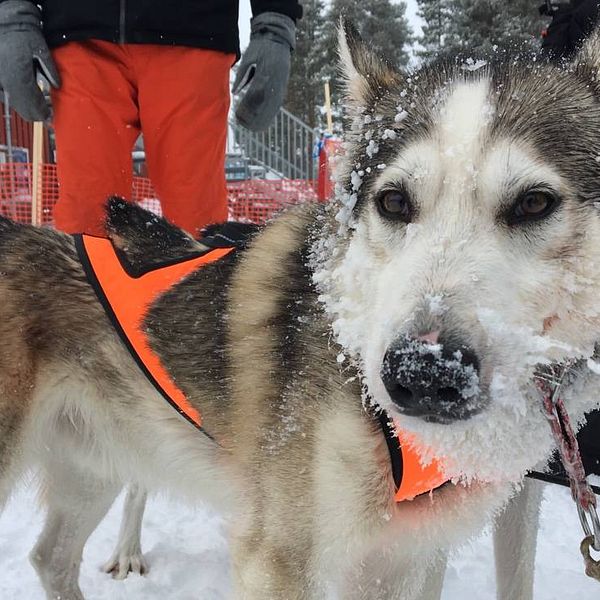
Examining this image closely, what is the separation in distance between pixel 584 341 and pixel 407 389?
1.43 feet

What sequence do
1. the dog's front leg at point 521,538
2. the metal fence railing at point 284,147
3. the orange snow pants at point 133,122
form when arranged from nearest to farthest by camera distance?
the dog's front leg at point 521,538
the orange snow pants at point 133,122
the metal fence railing at point 284,147

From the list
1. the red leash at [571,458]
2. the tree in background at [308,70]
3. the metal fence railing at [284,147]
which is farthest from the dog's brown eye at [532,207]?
the tree in background at [308,70]

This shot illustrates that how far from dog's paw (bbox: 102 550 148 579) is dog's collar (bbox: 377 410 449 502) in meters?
1.49

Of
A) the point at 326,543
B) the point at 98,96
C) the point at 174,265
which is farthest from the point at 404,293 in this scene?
the point at 98,96

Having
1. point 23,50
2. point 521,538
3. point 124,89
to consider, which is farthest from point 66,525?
point 23,50

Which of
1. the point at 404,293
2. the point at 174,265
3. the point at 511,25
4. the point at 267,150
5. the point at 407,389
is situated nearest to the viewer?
the point at 407,389

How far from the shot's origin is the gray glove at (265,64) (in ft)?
9.17

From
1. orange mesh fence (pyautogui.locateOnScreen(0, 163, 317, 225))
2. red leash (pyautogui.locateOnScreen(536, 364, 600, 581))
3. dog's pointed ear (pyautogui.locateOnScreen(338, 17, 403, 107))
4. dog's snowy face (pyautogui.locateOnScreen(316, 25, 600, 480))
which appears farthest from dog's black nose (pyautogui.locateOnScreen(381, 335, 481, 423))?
orange mesh fence (pyautogui.locateOnScreen(0, 163, 317, 225))

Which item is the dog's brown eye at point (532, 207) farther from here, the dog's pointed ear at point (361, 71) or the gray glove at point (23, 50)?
the gray glove at point (23, 50)

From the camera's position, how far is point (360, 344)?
1380 mm

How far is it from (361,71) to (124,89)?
51.6 inches

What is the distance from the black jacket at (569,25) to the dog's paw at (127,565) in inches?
96.8

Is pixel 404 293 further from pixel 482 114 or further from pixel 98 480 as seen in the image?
pixel 98 480

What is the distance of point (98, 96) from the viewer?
98.8 inches
